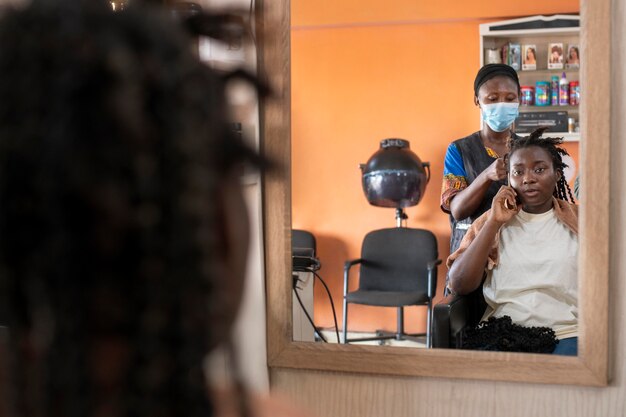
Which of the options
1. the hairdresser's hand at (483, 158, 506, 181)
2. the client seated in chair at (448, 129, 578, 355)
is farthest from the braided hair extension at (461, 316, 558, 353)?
the hairdresser's hand at (483, 158, 506, 181)

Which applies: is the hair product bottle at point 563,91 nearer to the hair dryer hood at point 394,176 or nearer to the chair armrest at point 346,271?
the hair dryer hood at point 394,176

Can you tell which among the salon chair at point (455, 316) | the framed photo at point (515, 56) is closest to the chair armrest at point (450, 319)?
the salon chair at point (455, 316)

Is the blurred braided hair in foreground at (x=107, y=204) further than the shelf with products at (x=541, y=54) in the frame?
No

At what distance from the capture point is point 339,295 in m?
1.17

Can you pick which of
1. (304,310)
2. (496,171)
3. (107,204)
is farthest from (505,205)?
(107,204)

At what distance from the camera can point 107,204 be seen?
41 cm

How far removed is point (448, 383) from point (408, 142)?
399mm

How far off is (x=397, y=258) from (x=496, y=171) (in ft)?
0.71

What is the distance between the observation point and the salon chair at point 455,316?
109 centimetres

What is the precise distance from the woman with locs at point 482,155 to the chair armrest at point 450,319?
9 centimetres

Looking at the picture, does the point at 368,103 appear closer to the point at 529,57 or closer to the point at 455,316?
the point at 529,57

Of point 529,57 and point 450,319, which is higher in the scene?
point 529,57

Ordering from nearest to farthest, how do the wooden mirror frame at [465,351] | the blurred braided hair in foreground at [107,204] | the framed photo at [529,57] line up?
1. the blurred braided hair in foreground at [107,204]
2. the wooden mirror frame at [465,351]
3. the framed photo at [529,57]

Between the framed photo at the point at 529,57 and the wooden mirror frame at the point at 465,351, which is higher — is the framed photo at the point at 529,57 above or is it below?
above
